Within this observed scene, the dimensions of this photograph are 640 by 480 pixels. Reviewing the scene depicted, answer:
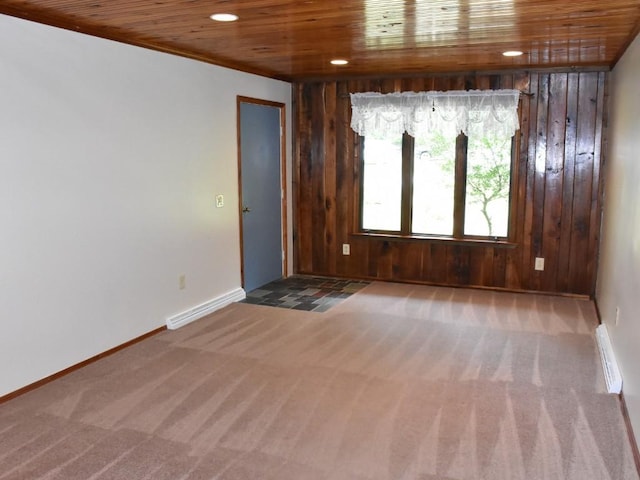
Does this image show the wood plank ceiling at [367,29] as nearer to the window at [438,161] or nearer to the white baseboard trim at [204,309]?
the window at [438,161]

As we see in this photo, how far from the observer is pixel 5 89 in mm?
3023

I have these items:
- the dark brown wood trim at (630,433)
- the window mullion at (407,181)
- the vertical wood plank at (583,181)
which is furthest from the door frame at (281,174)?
the dark brown wood trim at (630,433)

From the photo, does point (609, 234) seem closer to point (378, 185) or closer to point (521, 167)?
point (521, 167)

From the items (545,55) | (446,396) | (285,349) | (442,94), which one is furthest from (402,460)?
(442,94)

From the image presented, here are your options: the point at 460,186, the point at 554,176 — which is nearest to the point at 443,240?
the point at 460,186

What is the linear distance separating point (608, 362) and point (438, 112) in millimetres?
2878

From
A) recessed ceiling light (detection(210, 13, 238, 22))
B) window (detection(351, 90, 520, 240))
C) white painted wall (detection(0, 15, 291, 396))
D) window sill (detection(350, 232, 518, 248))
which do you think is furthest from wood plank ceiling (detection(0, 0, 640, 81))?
window sill (detection(350, 232, 518, 248))

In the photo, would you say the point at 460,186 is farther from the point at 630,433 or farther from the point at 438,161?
the point at 630,433

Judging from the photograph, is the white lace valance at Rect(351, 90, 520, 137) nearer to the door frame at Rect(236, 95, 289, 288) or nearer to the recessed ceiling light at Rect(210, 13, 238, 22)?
the door frame at Rect(236, 95, 289, 288)

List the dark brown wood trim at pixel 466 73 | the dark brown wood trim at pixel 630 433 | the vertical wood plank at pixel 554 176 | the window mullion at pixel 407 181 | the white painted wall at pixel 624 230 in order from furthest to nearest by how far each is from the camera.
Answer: the window mullion at pixel 407 181, the vertical wood plank at pixel 554 176, the dark brown wood trim at pixel 466 73, the white painted wall at pixel 624 230, the dark brown wood trim at pixel 630 433

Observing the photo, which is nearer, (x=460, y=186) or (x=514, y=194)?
(x=514, y=194)

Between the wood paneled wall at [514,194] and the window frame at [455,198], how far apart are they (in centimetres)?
4

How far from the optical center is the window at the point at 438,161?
536cm

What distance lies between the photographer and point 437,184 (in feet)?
18.6
